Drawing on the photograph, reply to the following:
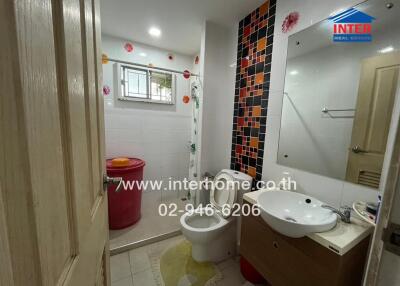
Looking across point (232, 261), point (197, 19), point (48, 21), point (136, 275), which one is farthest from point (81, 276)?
point (197, 19)

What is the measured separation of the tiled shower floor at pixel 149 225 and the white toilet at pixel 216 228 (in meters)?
0.46

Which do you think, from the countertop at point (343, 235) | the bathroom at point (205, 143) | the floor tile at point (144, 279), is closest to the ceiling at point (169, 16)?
the bathroom at point (205, 143)

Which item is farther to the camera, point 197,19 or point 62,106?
point 197,19

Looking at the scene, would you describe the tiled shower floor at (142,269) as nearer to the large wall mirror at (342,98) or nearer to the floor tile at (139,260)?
the floor tile at (139,260)

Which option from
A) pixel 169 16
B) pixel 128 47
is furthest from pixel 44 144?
pixel 128 47

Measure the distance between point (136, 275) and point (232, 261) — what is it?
876 millimetres

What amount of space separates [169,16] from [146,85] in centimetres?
98

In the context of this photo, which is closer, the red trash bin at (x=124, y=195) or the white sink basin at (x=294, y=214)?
the white sink basin at (x=294, y=214)

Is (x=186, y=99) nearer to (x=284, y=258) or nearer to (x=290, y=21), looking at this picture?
(x=290, y=21)

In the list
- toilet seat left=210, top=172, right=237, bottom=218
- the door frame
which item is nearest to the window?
toilet seat left=210, top=172, right=237, bottom=218

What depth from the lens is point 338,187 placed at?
1069 mm

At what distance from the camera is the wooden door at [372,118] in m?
0.88

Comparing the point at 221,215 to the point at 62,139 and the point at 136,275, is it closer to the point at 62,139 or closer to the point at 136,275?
the point at 136,275

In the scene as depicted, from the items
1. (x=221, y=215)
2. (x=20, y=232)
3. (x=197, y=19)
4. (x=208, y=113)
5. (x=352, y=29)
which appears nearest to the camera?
(x=20, y=232)
